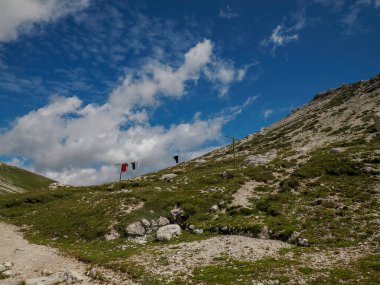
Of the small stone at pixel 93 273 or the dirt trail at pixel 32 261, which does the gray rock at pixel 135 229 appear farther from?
the small stone at pixel 93 273

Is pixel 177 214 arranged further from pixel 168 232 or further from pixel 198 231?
pixel 198 231

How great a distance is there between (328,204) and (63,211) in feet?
119

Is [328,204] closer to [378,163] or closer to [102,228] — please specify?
[378,163]

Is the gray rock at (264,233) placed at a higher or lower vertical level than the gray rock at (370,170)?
lower

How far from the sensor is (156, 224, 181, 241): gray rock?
34812 mm

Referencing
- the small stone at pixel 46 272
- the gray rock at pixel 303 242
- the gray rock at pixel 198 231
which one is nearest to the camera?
the small stone at pixel 46 272

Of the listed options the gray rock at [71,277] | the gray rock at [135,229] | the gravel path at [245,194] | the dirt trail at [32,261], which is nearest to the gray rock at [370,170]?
the gravel path at [245,194]

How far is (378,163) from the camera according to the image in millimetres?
45688

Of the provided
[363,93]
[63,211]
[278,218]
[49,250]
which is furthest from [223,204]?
[363,93]

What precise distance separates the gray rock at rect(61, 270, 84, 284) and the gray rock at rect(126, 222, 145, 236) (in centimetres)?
1448

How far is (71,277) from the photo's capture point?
2238cm

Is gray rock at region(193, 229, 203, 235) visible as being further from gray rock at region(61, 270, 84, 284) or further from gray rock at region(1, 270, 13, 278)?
gray rock at region(1, 270, 13, 278)

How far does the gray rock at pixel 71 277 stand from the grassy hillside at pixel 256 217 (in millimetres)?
3295

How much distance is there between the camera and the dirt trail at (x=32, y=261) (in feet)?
78.3
